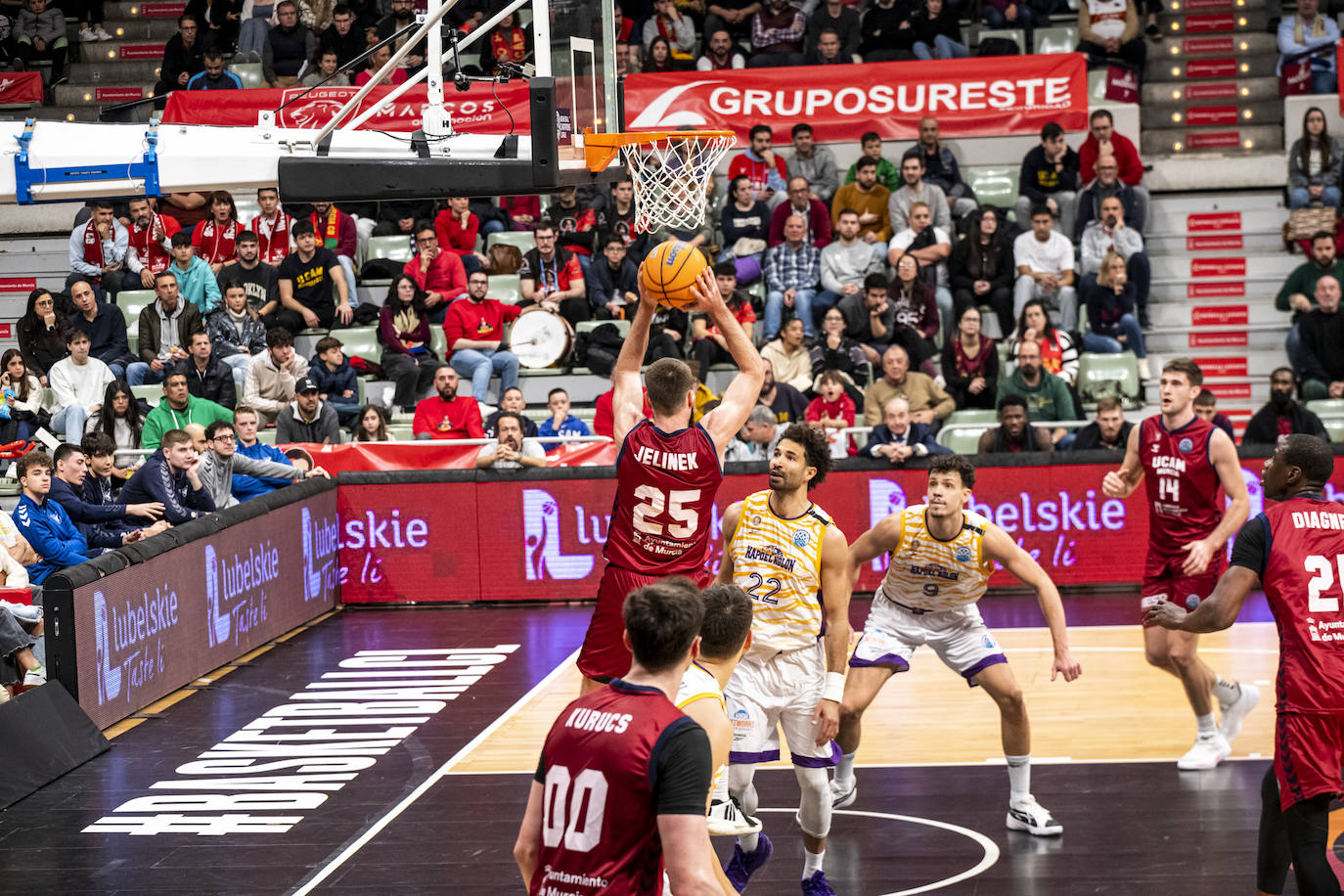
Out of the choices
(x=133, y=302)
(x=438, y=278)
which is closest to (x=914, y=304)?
(x=438, y=278)

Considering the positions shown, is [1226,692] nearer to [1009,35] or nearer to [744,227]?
[744,227]

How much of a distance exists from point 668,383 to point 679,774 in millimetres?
3024

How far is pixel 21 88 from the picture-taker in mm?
21172

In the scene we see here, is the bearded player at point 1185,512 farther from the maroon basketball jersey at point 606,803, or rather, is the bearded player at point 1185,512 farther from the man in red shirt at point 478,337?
the man in red shirt at point 478,337

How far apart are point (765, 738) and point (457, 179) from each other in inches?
111

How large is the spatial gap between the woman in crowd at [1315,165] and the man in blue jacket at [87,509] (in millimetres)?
12368

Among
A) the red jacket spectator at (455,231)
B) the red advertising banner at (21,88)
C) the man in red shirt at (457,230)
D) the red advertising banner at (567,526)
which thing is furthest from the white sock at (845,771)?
the red advertising banner at (21,88)

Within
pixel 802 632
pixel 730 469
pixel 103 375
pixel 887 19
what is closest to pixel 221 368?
pixel 103 375

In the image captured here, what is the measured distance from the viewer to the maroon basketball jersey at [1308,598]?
242 inches

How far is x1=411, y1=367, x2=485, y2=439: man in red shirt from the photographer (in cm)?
1527

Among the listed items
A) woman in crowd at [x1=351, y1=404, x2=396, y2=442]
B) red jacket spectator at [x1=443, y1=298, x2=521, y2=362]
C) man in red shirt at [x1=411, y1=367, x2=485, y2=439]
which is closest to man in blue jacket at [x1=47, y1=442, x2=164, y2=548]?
woman in crowd at [x1=351, y1=404, x2=396, y2=442]

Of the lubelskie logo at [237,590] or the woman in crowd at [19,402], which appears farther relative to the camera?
the woman in crowd at [19,402]

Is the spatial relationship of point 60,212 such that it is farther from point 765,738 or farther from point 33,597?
point 765,738

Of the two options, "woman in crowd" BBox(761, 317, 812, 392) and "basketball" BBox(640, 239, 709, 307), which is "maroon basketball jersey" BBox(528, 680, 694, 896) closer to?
"basketball" BBox(640, 239, 709, 307)
